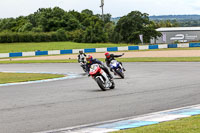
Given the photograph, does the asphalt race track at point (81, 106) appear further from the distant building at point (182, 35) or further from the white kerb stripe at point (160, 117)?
the distant building at point (182, 35)

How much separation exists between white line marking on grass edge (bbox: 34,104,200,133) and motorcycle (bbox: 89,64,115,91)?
15.6ft

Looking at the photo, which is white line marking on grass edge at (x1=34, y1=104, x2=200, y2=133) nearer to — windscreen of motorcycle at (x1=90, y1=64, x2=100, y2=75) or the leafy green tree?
windscreen of motorcycle at (x1=90, y1=64, x2=100, y2=75)

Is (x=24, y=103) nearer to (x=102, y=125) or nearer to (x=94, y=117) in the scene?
(x=94, y=117)

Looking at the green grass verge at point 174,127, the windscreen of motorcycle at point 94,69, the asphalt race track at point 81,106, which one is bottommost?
the asphalt race track at point 81,106

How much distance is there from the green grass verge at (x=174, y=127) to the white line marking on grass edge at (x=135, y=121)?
397 millimetres

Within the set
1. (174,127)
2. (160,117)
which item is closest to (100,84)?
(160,117)

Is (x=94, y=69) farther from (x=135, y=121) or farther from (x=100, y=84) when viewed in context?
(x=135, y=121)

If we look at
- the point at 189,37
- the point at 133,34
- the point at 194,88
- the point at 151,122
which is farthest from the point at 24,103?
the point at 189,37

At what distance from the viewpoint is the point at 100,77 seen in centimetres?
1315

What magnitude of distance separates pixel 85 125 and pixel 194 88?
245 inches

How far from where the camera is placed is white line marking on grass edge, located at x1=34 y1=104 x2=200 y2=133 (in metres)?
6.77

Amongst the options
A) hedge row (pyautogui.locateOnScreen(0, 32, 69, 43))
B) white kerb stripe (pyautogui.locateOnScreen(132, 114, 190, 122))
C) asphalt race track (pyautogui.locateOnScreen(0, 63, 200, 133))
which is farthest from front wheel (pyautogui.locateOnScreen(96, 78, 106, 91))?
hedge row (pyautogui.locateOnScreen(0, 32, 69, 43))

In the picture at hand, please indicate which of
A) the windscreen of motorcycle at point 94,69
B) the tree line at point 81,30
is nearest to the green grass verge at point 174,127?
the windscreen of motorcycle at point 94,69

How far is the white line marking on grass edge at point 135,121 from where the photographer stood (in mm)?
6766
